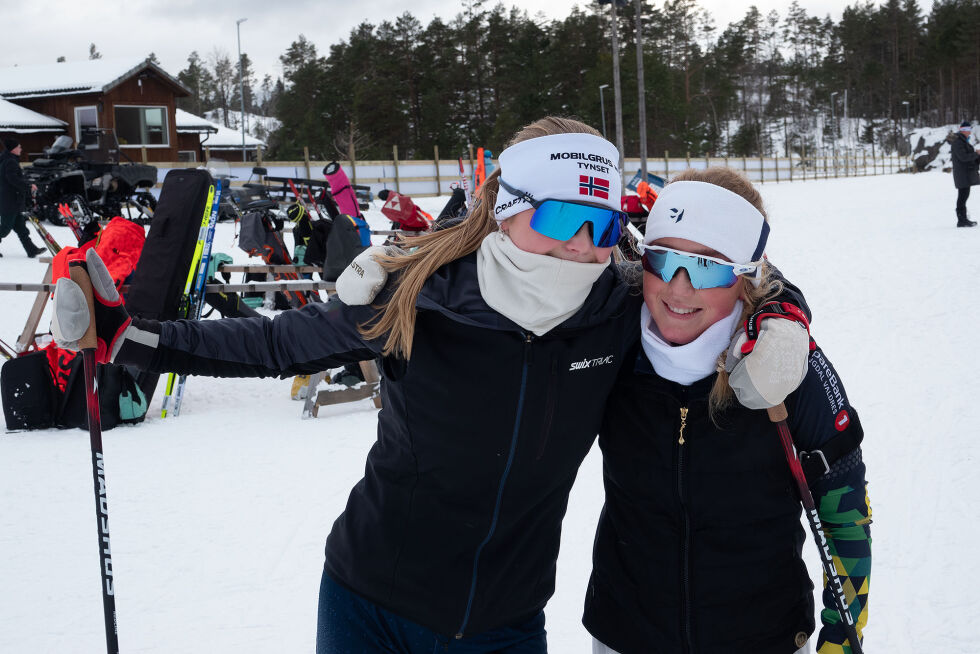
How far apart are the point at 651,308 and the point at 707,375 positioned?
20 cm

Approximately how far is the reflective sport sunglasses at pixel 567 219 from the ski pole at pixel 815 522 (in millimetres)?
537

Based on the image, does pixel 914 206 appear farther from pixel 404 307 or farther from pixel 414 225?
pixel 404 307

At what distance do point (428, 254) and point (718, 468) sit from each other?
808 millimetres

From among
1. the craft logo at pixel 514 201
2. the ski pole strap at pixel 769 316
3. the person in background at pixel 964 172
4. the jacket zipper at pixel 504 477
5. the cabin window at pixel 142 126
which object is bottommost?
the jacket zipper at pixel 504 477

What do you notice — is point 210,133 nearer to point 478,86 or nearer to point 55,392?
point 478,86

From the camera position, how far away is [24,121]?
96.0ft

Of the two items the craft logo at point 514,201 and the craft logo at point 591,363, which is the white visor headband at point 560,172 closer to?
the craft logo at point 514,201

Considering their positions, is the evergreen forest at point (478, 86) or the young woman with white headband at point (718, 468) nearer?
the young woman with white headband at point (718, 468)

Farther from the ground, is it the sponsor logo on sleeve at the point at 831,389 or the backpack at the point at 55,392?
the sponsor logo on sleeve at the point at 831,389

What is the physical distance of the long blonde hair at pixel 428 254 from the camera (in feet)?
5.52

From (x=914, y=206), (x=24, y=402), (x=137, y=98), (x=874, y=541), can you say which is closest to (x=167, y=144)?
(x=137, y=98)

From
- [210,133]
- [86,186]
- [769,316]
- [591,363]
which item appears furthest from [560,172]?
[210,133]

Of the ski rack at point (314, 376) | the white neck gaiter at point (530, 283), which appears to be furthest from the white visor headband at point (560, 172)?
the ski rack at point (314, 376)

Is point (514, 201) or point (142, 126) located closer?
point (514, 201)
